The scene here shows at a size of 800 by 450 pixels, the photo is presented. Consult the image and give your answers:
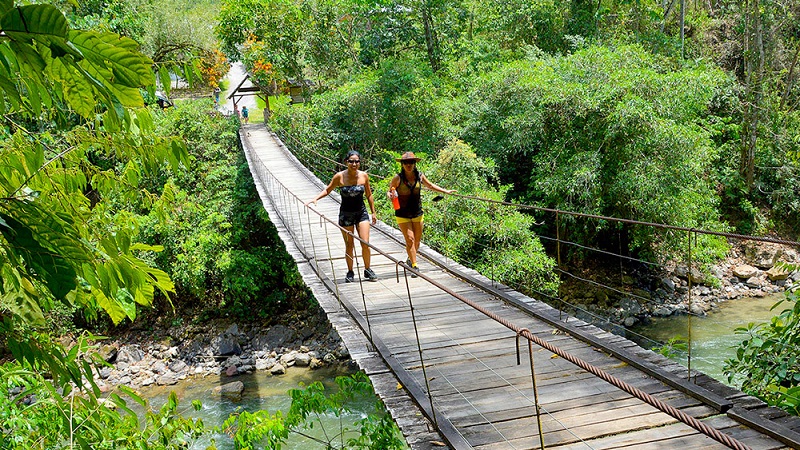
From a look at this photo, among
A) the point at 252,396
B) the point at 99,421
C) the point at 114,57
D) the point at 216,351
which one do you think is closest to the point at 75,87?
the point at 114,57

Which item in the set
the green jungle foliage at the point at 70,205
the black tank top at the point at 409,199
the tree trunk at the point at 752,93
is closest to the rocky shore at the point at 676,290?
the tree trunk at the point at 752,93

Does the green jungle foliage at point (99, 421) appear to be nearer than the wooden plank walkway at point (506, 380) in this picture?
Yes

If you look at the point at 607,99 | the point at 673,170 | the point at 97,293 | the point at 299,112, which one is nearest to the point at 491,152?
the point at 607,99

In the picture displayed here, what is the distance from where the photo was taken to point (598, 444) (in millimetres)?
2449

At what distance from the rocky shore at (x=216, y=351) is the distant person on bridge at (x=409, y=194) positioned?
15.3 ft

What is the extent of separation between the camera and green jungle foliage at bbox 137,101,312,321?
35.1 feet

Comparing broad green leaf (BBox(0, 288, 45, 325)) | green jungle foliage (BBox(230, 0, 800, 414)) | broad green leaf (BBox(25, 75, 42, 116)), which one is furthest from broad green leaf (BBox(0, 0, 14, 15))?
green jungle foliage (BBox(230, 0, 800, 414))

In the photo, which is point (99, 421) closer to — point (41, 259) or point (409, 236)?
point (41, 259)

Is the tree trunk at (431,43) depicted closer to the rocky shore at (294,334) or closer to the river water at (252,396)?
the rocky shore at (294,334)

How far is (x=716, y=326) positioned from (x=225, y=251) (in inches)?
298

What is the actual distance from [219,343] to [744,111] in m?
10.4

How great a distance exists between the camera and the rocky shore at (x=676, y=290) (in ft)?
33.2

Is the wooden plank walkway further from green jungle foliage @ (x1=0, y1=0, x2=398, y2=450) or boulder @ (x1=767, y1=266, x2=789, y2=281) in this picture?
boulder @ (x1=767, y1=266, x2=789, y2=281)

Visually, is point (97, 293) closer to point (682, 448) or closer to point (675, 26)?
point (682, 448)
